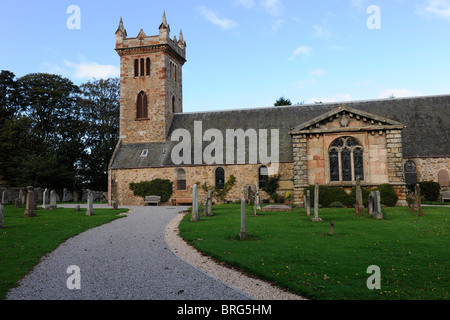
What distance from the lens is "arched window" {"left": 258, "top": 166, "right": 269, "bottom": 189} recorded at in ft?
105

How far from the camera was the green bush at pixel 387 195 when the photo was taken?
23500 mm

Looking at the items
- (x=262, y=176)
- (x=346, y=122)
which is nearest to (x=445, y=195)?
(x=346, y=122)

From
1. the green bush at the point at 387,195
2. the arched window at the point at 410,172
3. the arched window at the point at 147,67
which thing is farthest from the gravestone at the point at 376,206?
the arched window at the point at 147,67

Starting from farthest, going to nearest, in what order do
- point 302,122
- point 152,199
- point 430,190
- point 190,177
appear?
point 302,122
point 190,177
point 152,199
point 430,190

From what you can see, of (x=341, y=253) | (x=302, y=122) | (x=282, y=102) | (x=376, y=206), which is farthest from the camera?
(x=282, y=102)

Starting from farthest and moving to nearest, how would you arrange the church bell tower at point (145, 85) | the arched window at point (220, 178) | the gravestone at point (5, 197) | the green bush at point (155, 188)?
the church bell tower at point (145, 85), the gravestone at point (5, 197), the green bush at point (155, 188), the arched window at point (220, 178)

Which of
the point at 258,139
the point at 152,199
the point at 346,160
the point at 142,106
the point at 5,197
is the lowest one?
the point at 152,199

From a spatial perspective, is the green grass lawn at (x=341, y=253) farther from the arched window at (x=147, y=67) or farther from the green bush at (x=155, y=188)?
the arched window at (x=147, y=67)

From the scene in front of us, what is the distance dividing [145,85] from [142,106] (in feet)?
7.52

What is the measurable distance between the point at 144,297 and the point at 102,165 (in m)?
43.1

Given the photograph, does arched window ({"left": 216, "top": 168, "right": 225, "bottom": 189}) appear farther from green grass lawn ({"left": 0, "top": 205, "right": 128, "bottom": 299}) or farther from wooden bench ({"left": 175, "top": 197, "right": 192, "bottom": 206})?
green grass lawn ({"left": 0, "top": 205, "right": 128, "bottom": 299})

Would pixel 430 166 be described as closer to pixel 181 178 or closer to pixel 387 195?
pixel 387 195

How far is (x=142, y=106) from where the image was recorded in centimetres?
3841

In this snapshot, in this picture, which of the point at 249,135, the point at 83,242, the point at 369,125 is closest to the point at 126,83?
the point at 249,135
